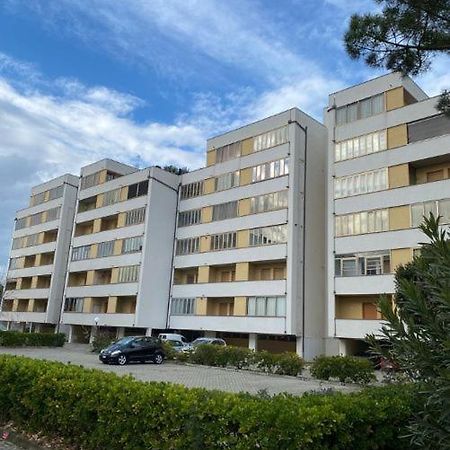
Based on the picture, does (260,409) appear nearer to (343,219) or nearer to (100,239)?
(343,219)

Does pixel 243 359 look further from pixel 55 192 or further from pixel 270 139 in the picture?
pixel 55 192

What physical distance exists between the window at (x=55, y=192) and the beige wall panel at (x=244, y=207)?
96.1 ft

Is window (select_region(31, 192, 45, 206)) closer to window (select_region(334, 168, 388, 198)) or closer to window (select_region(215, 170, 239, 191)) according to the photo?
window (select_region(215, 170, 239, 191))

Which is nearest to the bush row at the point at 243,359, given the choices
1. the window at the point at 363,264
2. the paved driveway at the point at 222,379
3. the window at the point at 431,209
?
the paved driveway at the point at 222,379

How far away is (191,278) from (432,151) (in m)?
22.5

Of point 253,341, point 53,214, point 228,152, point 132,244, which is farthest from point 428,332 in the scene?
point 53,214

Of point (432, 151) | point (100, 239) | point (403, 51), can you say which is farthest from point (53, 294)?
point (403, 51)

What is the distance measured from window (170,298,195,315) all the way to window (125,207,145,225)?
7.95 meters

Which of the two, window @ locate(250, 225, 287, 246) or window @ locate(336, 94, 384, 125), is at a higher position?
window @ locate(336, 94, 384, 125)

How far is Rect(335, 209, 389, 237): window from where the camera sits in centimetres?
3123

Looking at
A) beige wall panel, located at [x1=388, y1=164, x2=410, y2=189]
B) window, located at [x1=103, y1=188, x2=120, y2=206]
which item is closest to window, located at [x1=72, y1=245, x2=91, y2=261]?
window, located at [x1=103, y1=188, x2=120, y2=206]

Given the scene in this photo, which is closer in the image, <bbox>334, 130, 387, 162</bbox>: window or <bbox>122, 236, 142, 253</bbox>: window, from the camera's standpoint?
<bbox>334, 130, 387, 162</bbox>: window

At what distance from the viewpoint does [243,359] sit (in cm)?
2545

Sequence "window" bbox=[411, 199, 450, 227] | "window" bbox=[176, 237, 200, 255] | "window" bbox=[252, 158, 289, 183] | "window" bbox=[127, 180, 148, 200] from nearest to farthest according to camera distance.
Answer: "window" bbox=[411, 199, 450, 227], "window" bbox=[252, 158, 289, 183], "window" bbox=[176, 237, 200, 255], "window" bbox=[127, 180, 148, 200]
